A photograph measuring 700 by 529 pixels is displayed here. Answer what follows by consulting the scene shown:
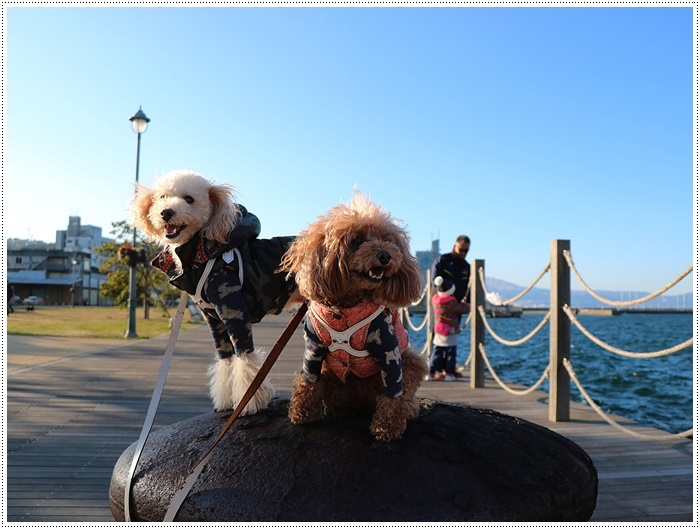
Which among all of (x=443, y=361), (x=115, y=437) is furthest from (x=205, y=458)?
(x=443, y=361)

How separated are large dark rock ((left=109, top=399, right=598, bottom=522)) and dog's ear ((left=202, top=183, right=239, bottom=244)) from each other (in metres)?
0.94

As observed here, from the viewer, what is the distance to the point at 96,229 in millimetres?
107562

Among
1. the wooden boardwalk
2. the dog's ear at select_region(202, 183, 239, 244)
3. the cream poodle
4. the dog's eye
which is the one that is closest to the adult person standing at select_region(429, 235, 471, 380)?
the wooden boardwalk

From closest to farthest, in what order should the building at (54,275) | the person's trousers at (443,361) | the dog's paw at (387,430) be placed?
the dog's paw at (387,430)
the person's trousers at (443,361)
the building at (54,275)

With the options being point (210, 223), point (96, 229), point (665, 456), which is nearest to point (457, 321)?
point (665, 456)

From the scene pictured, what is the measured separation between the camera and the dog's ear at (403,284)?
208 cm

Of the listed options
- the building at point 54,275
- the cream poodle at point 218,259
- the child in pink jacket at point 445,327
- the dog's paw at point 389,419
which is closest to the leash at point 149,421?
the cream poodle at point 218,259

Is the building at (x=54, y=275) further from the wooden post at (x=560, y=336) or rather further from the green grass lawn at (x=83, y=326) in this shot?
the wooden post at (x=560, y=336)

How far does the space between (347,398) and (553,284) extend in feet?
A: 13.5

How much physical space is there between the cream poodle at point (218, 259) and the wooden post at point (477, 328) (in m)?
5.69

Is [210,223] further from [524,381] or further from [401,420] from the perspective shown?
[524,381]

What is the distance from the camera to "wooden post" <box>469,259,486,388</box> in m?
8.03

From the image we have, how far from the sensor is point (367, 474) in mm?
1979

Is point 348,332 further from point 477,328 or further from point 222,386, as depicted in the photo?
point 477,328
